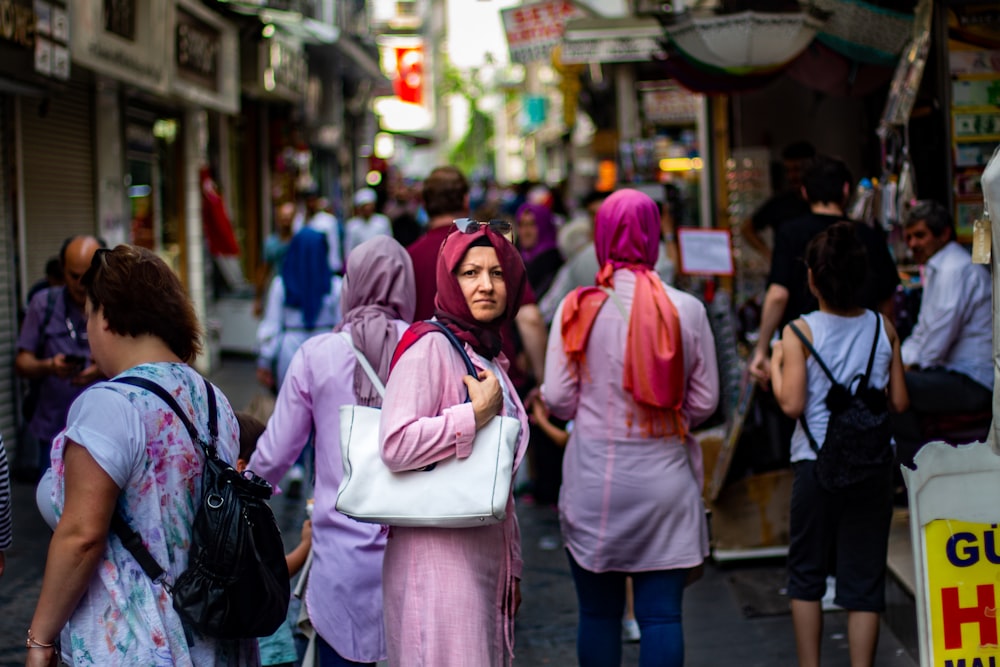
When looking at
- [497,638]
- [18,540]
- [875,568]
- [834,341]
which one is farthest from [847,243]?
[18,540]

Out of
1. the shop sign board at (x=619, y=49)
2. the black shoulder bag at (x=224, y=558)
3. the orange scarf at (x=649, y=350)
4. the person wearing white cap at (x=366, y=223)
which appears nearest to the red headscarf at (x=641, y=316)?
the orange scarf at (x=649, y=350)

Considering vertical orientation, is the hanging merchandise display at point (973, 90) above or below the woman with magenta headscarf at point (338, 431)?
above

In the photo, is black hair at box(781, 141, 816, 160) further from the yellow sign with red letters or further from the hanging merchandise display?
the yellow sign with red letters

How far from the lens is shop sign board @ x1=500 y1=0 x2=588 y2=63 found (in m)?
14.3

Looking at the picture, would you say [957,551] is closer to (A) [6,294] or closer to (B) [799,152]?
(B) [799,152]

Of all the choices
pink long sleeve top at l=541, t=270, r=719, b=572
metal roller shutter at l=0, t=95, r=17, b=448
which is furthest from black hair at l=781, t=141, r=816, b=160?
metal roller shutter at l=0, t=95, r=17, b=448

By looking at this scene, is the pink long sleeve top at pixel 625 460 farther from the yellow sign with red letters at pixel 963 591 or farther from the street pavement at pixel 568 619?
the street pavement at pixel 568 619

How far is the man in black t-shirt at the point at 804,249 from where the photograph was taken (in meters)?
5.93

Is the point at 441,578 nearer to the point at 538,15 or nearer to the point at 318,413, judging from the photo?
the point at 318,413

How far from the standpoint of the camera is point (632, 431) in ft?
14.8

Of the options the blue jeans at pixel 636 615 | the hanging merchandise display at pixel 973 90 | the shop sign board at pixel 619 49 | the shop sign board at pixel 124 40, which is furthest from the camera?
the shop sign board at pixel 124 40

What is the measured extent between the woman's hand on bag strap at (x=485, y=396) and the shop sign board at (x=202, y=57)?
379 inches

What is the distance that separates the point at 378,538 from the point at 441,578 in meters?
0.74

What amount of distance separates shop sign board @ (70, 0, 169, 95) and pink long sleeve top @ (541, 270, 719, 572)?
6.41 metres
